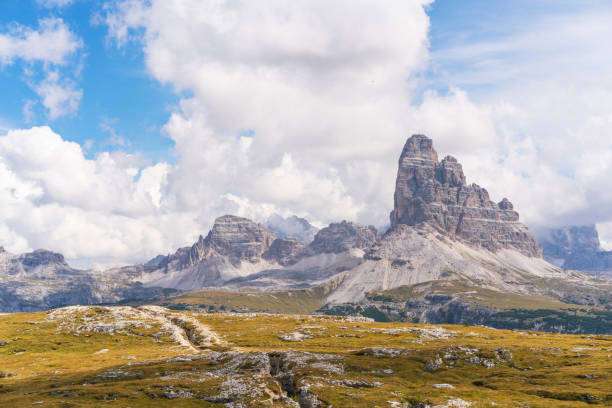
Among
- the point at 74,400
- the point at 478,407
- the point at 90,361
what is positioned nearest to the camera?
the point at 478,407

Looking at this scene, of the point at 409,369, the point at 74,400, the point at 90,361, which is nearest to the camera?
the point at 74,400

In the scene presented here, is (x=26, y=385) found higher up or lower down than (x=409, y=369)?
lower down

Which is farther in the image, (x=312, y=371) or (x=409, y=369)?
(x=409, y=369)

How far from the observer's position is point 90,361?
133 metres

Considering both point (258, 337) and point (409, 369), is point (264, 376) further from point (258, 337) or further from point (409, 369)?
point (258, 337)

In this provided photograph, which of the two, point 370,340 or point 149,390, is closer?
point 149,390

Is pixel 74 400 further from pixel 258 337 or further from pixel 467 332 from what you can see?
pixel 467 332

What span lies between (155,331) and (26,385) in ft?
304

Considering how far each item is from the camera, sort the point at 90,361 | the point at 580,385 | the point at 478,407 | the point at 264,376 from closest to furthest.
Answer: the point at 478,407
the point at 580,385
the point at 264,376
the point at 90,361

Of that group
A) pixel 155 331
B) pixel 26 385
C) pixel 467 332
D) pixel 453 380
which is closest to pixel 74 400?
pixel 26 385

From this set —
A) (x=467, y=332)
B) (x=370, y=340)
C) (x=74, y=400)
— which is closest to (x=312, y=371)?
(x=74, y=400)

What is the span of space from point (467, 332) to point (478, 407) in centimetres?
12370

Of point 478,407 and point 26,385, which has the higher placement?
point 478,407

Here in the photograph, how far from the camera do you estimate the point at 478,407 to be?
232ft
